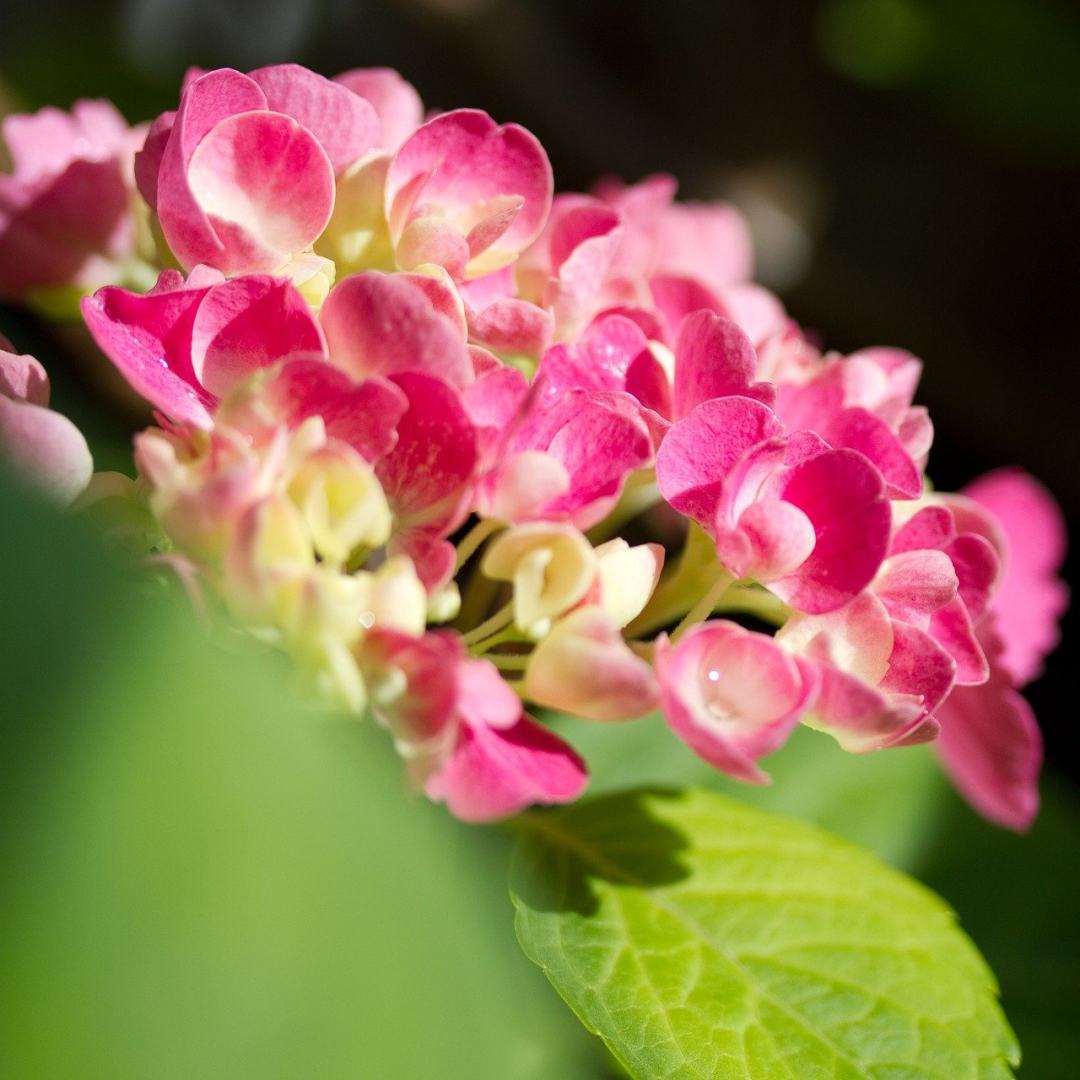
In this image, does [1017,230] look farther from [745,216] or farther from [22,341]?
[22,341]

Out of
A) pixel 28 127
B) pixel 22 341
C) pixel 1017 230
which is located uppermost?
pixel 28 127

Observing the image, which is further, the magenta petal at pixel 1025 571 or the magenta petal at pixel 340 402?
the magenta petal at pixel 1025 571

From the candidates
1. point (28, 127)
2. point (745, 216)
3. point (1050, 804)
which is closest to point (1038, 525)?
point (1050, 804)

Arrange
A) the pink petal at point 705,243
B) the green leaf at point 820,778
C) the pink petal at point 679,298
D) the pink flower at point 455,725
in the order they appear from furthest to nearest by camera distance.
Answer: the green leaf at point 820,778 → the pink petal at point 705,243 → the pink petal at point 679,298 → the pink flower at point 455,725

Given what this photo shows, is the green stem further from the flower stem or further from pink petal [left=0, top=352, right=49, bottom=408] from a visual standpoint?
pink petal [left=0, top=352, right=49, bottom=408]

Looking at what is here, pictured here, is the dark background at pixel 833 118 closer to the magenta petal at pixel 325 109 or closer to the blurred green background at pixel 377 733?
the blurred green background at pixel 377 733

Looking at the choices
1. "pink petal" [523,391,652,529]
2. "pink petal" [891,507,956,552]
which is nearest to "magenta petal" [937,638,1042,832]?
"pink petal" [891,507,956,552]

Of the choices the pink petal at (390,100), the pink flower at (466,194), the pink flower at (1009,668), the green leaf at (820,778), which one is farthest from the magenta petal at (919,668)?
the green leaf at (820,778)

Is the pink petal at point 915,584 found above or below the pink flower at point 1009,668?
above
